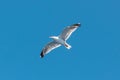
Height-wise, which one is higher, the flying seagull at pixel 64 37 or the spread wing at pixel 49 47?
the spread wing at pixel 49 47

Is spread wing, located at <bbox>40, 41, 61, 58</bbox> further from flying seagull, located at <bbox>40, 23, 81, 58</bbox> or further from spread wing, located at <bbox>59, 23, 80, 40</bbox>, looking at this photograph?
spread wing, located at <bbox>59, 23, 80, 40</bbox>

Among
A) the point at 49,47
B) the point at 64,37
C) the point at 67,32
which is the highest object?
the point at 49,47

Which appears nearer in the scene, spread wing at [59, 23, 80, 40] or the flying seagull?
the flying seagull

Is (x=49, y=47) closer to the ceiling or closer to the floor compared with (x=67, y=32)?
closer to the ceiling

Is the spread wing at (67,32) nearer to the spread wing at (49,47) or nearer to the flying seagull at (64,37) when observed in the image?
the flying seagull at (64,37)

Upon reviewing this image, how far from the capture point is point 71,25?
2007 inches

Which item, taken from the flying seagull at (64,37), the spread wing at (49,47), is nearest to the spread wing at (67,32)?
the flying seagull at (64,37)

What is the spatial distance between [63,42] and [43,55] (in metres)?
3.98

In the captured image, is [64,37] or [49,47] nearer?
[64,37]

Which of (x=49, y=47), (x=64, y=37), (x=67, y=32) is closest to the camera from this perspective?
(x=67, y=32)

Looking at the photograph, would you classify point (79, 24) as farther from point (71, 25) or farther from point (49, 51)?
point (49, 51)

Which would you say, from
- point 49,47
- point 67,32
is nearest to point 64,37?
point 67,32

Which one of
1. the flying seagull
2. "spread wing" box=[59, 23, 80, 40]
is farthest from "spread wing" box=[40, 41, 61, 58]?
"spread wing" box=[59, 23, 80, 40]

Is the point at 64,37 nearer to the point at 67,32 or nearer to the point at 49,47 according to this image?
the point at 67,32
